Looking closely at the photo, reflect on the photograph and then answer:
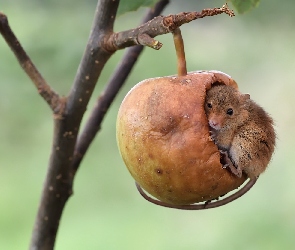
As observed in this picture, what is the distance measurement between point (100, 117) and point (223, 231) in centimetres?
232

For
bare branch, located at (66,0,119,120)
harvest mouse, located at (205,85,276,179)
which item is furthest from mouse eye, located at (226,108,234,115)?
bare branch, located at (66,0,119,120)

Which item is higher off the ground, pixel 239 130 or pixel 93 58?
pixel 93 58

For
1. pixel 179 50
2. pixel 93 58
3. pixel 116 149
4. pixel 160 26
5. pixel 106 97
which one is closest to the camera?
pixel 160 26

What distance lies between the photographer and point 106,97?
1.28 m

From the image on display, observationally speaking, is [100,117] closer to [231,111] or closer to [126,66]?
[126,66]

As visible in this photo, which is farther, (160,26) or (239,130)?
(239,130)

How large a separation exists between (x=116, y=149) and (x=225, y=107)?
147 inches

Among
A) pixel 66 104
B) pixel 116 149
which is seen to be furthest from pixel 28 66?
pixel 116 149

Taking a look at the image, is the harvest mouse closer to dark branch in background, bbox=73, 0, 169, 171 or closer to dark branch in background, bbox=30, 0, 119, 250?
dark branch in background, bbox=30, 0, 119, 250

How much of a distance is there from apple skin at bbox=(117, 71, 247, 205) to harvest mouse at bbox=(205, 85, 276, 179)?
0.02m

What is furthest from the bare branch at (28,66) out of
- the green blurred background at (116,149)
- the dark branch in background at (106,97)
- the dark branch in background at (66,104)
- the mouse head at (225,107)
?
A: the green blurred background at (116,149)

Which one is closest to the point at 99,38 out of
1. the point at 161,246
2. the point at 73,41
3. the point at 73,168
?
the point at 73,168

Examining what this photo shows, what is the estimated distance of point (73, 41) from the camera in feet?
19.1

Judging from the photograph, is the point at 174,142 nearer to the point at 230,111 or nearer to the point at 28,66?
the point at 230,111
